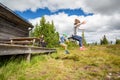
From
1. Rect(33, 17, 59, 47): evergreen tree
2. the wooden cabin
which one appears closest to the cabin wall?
the wooden cabin

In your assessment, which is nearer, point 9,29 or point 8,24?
point 8,24

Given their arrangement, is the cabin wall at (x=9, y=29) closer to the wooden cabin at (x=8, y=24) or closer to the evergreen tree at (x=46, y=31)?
the wooden cabin at (x=8, y=24)

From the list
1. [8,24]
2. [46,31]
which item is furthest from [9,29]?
[46,31]

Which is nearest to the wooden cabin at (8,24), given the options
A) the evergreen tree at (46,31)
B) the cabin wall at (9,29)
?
the cabin wall at (9,29)

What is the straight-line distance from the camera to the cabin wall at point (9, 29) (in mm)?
11969

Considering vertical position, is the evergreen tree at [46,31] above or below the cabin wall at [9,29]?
above

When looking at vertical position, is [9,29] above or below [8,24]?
below

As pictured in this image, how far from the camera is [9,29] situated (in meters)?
13.2

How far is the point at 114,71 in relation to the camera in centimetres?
470

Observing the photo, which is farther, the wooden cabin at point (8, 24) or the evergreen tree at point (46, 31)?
the evergreen tree at point (46, 31)

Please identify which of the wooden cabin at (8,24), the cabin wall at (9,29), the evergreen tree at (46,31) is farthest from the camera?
the evergreen tree at (46,31)

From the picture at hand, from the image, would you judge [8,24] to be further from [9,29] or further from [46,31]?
[46,31]

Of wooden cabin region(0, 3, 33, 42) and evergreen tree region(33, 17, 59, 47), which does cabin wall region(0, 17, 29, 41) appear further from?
evergreen tree region(33, 17, 59, 47)

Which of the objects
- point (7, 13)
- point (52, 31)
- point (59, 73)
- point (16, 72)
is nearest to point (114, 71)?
point (59, 73)
